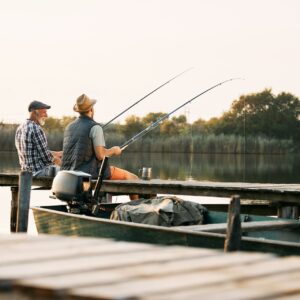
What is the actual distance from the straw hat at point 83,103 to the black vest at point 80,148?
0.36ft

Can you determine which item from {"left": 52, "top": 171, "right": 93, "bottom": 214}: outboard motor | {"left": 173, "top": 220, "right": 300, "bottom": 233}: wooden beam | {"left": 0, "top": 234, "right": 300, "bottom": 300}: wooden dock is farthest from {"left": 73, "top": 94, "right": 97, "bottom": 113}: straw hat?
{"left": 0, "top": 234, "right": 300, "bottom": 300}: wooden dock

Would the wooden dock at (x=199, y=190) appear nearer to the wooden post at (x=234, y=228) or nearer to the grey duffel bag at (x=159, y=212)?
the grey duffel bag at (x=159, y=212)

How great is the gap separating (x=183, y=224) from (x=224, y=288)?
5.68 meters

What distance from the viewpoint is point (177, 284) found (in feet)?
8.05

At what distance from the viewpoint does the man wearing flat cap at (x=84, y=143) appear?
31.6ft

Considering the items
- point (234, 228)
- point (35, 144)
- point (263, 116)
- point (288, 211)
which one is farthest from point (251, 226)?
point (263, 116)

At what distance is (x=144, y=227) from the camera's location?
713 cm

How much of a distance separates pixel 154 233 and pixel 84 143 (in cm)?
278

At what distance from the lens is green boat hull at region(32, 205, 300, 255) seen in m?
6.30

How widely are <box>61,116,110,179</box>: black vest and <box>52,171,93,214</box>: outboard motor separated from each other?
132 centimetres

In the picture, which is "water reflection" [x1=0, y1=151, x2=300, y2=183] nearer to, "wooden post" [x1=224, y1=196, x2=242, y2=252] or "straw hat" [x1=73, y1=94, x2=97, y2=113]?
"straw hat" [x1=73, y1=94, x2=97, y2=113]

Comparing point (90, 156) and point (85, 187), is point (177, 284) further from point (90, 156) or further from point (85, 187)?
point (90, 156)

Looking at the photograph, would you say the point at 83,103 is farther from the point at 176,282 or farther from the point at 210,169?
the point at 210,169

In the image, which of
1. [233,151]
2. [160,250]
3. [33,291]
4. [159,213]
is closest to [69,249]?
[160,250]
